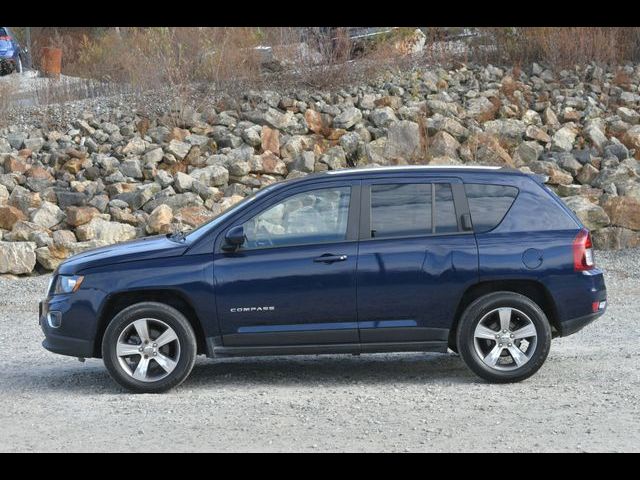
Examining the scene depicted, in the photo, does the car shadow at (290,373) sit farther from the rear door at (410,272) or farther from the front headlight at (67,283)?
the front headlight at (67,283)

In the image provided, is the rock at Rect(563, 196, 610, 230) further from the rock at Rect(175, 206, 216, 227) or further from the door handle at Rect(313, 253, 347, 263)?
the door handle at Rect(313, 253, 347, 263)

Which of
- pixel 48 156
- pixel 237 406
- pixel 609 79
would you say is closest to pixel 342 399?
pixel 237 406

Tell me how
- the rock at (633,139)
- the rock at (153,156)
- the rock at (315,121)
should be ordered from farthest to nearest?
the rock at (315,121) < the rock at (633,139) < the rock at (153,156)

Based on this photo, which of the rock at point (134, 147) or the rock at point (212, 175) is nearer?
the rock at point (212, 175)

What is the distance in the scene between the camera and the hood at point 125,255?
8.94 meters

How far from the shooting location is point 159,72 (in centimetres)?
2305

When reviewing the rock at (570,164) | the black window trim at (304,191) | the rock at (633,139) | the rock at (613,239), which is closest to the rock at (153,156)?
the rock at (570,164)

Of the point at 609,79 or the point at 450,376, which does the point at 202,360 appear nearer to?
the point at 450,376

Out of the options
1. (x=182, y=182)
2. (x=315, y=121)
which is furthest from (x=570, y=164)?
(x=182, y=182)

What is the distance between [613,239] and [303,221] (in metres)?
8.26

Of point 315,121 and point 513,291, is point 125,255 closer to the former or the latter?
point 513,291

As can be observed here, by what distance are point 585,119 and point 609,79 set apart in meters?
2.59

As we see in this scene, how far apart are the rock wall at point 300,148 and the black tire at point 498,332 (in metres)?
7.56

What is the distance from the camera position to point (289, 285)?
8.83 m
